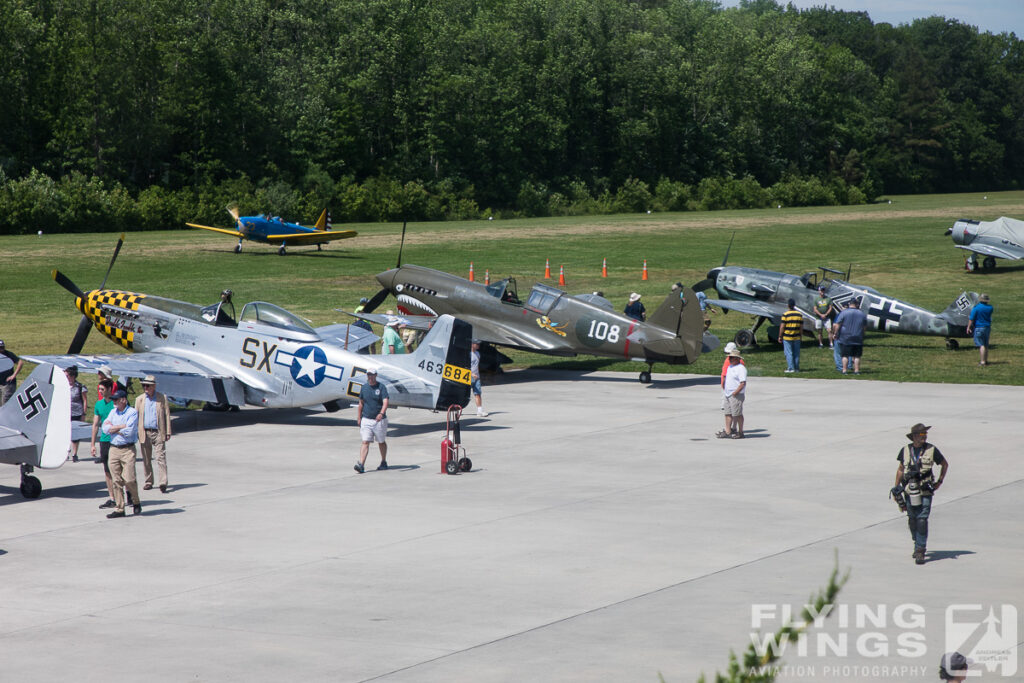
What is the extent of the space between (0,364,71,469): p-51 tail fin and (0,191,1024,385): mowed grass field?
37.4 ft

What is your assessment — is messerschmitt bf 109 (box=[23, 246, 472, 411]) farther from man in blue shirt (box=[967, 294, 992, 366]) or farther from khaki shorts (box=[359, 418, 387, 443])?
man in blue shirt (box=[967, 294, 992, 366])

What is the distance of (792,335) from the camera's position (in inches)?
1009

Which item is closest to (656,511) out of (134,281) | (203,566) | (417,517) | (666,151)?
(417,517)

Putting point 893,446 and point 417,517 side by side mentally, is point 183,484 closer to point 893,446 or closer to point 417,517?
point 417,517

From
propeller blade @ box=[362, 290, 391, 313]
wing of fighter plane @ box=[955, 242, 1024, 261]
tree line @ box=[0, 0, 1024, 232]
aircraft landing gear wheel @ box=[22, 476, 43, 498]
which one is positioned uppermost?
tree line @ box=[0, 0, 1024, 232]

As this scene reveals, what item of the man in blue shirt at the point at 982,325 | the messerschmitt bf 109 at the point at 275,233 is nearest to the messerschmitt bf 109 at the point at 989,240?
the man in blue shirt at the point at 982,325

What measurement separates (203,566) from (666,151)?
315 ft

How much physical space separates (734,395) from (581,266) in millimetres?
33765

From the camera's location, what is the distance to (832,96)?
112750 millimetres

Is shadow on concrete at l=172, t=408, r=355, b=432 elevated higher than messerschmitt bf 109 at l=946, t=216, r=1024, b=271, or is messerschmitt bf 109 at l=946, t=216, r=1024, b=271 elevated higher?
messerschmitt bf 109 at l=946, t=216, r=1024, b=271

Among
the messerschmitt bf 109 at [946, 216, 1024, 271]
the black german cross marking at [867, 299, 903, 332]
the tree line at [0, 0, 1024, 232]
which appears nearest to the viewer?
the black german cross marking at [867, 299, 903, 332]

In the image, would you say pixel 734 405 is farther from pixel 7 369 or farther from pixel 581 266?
pixel 581 266

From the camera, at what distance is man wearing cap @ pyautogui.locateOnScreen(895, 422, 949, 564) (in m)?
11.5

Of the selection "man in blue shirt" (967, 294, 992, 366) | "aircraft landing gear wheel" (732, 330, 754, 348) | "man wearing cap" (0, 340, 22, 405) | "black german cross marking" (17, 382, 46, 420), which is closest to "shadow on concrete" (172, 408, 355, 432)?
"man wearing cap" (0, 340, 22, 405)
